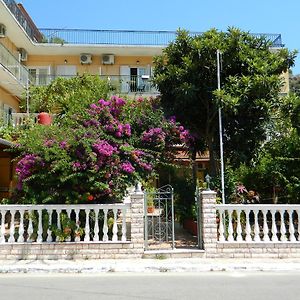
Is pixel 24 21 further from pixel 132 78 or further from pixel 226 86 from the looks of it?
pixel 226 86

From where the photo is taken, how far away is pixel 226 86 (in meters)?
11.8

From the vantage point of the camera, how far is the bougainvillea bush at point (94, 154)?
9641mm

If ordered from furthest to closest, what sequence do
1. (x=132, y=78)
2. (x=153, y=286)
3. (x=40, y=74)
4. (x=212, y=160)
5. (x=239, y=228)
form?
(x=40, y=74), (x=132, y=78), (x=212, y=160), (x=239, y=228), (x=153, y=286)

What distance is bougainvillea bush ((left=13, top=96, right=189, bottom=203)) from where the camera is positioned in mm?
9641

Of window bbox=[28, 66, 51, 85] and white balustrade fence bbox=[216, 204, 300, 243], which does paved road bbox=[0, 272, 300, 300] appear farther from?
window bbox=[28, 66, 51, 85]

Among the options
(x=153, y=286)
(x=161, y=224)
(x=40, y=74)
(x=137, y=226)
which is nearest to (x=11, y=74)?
(x=40, y=74)

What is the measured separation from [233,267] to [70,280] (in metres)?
3.60

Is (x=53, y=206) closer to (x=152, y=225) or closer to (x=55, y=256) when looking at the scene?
(x=55, y=256)

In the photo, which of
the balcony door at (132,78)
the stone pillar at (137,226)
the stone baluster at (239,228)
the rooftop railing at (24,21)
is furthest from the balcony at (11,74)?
the stone baluster at (239,228)

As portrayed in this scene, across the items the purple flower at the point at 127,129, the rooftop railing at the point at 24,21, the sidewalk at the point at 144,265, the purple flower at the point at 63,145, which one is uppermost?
the rooftop railing at the point at 24,21

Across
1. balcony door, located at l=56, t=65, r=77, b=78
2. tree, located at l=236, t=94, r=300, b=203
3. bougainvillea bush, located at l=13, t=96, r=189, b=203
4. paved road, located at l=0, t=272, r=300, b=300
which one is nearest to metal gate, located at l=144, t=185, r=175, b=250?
bougainvillea bush, located at l=13, t=96, r=189, b=203

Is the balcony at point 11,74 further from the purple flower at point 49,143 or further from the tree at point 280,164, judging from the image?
the tree at point 280,164

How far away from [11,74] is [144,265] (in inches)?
629

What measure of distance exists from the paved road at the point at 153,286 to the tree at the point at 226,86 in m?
5.17
